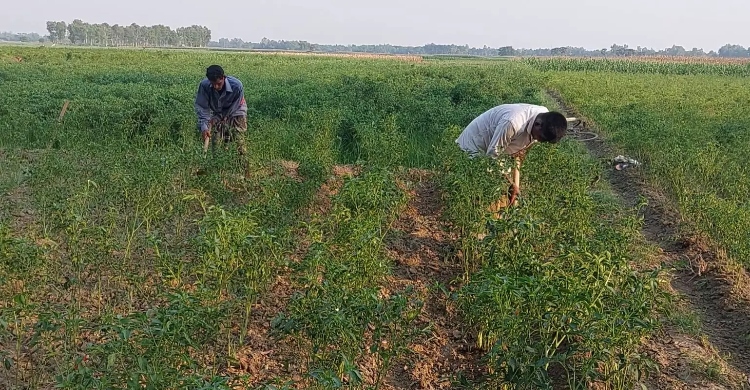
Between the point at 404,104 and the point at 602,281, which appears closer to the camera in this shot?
the point at 602,281

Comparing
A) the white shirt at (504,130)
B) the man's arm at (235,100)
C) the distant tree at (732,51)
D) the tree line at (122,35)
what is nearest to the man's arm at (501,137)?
the white shirt at (504,130)

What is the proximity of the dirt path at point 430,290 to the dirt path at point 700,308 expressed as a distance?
1442 millimetres

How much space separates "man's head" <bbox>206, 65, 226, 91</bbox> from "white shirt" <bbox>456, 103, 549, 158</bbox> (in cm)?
306

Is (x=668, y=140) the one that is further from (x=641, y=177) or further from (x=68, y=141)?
(x=68, y=141)

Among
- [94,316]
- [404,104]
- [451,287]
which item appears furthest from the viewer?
[404,104]

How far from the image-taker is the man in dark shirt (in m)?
8.45

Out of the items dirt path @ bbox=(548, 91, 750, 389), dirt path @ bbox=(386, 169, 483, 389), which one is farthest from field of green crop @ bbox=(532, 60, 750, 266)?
dirt path @ bbox=(386, 169, 483, 389)

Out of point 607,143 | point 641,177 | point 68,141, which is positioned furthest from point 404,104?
point 68,141

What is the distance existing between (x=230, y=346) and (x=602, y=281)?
7.91 ft

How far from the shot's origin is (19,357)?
4.09 meters

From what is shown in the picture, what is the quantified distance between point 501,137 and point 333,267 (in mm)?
3165

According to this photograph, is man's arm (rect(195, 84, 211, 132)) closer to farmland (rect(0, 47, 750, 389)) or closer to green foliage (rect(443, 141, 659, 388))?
farmland (rect(0, 47, 750, 389))

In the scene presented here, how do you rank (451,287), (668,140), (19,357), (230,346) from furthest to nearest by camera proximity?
(668,140), (451,287), (230,346), (19,357)

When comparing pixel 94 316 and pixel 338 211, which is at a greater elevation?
pixel 338 211
